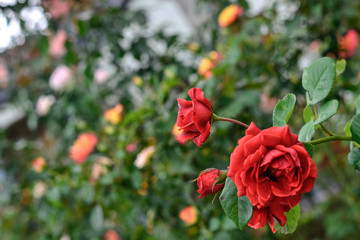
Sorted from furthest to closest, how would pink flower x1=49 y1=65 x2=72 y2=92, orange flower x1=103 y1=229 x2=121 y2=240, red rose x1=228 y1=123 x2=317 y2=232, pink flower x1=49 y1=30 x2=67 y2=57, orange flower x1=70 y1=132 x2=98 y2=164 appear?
pink flower x1=49 y1=30 x2=67 y2=57 < pink flower x1=49 y1=65 x2=72 y2=92 < orange flower x1=103 y1=229 x2=121 y2=240 < orange flower x1=70 y1=132 x2=98 y2=164 < red rose x1=228 y1=123 x2=317 y2=232

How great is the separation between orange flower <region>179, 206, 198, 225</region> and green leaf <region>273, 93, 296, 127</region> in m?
0.64

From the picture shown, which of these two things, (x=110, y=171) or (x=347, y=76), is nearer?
(x=347, y=76)

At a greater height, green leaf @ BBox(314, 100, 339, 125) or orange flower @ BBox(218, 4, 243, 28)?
green leaf @ BBox(314, 100, 339, 125)

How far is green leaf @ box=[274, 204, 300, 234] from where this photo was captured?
344 millimetres

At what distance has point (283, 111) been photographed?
13.9 inches

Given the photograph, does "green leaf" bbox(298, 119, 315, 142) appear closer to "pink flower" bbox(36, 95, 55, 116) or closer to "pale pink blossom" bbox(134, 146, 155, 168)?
"pale pink blossom" bbox(134, 146, 155, 168)

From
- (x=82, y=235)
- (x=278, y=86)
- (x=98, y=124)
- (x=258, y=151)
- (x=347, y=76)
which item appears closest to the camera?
(x=258, y=151)

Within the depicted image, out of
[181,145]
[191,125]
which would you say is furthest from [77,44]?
[191,125]

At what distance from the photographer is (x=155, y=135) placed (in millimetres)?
920

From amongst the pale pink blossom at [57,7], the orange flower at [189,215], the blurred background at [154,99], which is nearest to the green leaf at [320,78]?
the blurred background at [154,99]

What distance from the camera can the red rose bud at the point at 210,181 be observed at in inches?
13.3

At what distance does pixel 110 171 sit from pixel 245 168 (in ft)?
2.47

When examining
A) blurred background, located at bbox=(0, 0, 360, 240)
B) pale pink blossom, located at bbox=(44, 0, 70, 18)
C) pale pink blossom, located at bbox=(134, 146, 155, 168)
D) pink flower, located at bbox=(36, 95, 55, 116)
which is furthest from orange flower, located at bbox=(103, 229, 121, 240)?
pale pink blossom, located at bbox=(44, 0, 70, 18)

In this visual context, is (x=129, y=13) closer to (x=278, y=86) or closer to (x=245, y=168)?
(x=278, y=86)
